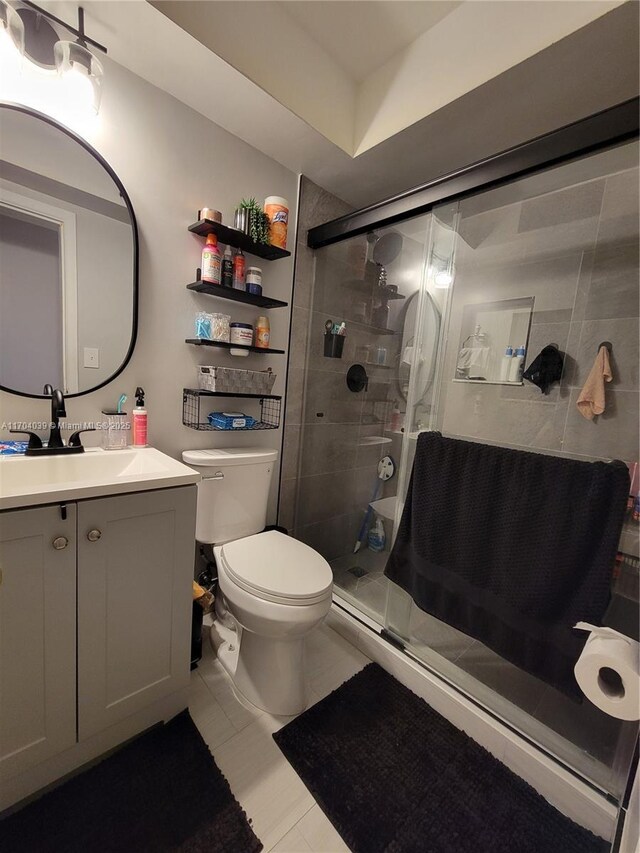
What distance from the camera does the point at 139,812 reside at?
35.4 inches

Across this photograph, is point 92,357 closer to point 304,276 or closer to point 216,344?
point 216,344

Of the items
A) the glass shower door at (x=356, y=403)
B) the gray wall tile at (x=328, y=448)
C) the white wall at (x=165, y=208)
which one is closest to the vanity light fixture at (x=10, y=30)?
the white wall at (x=165, y=208)

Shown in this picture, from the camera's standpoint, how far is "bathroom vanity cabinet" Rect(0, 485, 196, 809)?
812mm

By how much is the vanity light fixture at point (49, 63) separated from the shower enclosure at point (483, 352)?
991 mm

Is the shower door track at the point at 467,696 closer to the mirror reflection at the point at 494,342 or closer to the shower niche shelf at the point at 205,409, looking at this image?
the shower niche shelf at the point at 205,409

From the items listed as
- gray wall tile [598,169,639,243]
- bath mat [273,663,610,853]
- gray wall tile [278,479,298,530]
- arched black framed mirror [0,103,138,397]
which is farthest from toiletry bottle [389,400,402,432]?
arched black framed mirror [0,103,138,397]

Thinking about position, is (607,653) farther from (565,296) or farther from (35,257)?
(35,257)

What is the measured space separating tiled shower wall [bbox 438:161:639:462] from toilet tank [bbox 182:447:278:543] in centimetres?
84

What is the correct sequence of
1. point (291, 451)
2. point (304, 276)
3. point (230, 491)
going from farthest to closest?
1. point (291, 451)
2. point (304, 276)
3. point (230, 491)

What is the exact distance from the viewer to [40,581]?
824 mm

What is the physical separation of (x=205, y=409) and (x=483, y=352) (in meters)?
1.32

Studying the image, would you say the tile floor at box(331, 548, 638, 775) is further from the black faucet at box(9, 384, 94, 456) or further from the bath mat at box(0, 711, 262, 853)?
the black faucet at box(9, 384, 94, 456)

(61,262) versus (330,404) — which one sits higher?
(61,262)

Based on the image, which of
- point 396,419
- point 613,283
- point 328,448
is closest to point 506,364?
point 613,283
